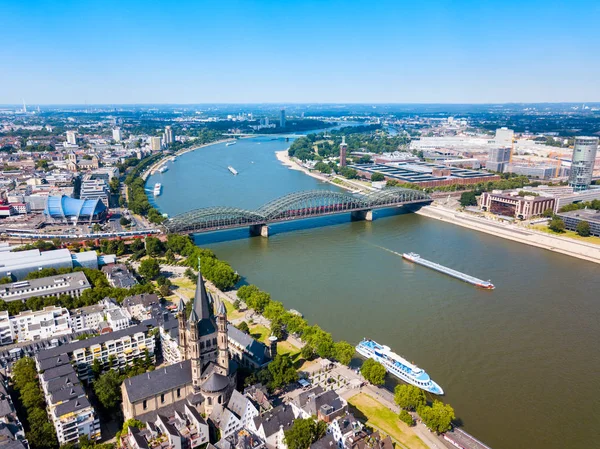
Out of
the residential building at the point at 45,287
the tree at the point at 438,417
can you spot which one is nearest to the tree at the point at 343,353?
the tree at the point at 438,417

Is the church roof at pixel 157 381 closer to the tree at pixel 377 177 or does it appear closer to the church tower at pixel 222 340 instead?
the church tower at pixel 222 340

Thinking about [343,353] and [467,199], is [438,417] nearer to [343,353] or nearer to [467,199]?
[343,353]

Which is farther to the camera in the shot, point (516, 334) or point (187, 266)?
point (187, 266)

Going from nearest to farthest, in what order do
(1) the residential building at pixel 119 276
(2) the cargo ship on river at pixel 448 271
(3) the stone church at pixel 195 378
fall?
(3) the stone church at pixel 195 378 → (1) the residential building at pixel 119 276 → (2) the cargo ship on river at pixel 448 271

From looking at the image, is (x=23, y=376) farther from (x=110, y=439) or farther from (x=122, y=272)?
(x=122, y=272)

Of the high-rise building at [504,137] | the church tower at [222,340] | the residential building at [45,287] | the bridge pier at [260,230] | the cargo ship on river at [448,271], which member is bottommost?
the cargo ship on river at [448,271]

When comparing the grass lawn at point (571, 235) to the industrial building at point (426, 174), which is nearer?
the grass lawn at point (571, 235)

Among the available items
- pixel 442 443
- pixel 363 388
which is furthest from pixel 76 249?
pixel 442 443

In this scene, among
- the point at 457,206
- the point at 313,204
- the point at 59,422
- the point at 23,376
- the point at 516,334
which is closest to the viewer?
the point at 59,422
